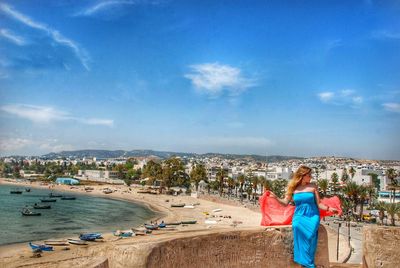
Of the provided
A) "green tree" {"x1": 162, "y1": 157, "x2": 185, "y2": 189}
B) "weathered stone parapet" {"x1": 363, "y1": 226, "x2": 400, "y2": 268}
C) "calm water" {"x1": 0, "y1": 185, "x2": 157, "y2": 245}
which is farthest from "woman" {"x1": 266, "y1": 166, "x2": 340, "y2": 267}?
"green tree" {"x1": 162, "y1": 157, "x2": 185, "y2": 189}

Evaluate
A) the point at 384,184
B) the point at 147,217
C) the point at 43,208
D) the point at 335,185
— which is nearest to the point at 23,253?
the point at 147,217

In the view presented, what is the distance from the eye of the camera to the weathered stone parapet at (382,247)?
6.06m

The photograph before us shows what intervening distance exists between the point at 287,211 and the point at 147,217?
181ft

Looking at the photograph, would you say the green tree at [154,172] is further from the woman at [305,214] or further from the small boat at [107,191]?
the woman at [305,214]

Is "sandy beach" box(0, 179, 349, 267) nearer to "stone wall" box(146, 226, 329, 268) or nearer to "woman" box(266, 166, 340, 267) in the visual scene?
"stone wall" box(146, 226, 329, 268)

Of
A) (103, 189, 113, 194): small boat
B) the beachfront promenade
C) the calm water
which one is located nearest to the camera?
the beachfront promenade

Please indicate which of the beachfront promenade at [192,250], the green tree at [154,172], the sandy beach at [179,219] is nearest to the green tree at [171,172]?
the green tree at [154,172]

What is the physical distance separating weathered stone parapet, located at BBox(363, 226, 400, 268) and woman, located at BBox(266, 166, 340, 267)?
3.65 feet

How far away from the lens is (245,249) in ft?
20.1

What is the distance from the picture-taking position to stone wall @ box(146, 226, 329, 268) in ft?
18.8

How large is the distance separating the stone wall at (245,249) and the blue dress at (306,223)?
1.86 feet

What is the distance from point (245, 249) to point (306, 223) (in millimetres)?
1107

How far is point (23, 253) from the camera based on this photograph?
3172cm

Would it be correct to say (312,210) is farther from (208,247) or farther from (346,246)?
(346,246)
